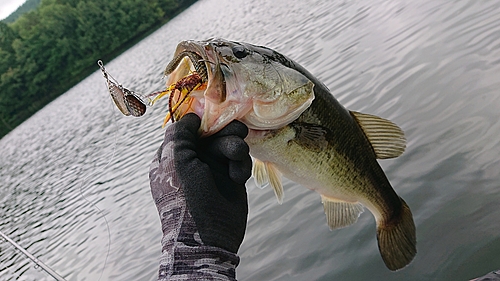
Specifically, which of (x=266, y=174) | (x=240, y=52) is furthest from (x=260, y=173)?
(x=240, y=52)

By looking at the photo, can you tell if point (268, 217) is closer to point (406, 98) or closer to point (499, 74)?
point (406, 98)

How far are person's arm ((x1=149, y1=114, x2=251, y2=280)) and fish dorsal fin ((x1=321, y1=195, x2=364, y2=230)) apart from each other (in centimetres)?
88

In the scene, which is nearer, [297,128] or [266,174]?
[297,128]

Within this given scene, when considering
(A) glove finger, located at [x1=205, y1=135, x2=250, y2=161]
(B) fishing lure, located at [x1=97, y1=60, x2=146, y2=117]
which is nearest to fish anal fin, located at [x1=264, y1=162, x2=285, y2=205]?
(A) glove finger, located at [x1=205, y1=135, x2=250, y2=161]

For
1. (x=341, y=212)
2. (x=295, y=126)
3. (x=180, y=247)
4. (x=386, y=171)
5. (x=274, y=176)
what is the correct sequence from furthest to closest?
(x=386, y=171), (x=341, y=212), (x=274, y=176), (x=295, y=126), (x=180, y=247)

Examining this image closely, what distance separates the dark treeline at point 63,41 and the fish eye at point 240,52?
5520cm

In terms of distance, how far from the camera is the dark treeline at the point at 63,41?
182ft

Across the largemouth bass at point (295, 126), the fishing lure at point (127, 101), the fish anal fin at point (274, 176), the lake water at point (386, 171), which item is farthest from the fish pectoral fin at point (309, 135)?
the lake water at point (386, 171)

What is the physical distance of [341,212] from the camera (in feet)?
9.54

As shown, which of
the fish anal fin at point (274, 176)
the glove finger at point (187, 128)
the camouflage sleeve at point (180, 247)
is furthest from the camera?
the fish anal fin at point (274, 176)

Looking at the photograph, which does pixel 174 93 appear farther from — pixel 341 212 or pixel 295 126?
pixel 341 212

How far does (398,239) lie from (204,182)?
165cm

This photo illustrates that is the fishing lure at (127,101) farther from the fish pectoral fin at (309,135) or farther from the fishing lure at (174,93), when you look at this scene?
the fish pectoral fin at (309,135)

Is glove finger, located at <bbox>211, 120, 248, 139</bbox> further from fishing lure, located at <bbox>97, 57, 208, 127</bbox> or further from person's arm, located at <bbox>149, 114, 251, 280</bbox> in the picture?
fishing lure, located at <bbox>97, 57, 208, 127</bbox>
